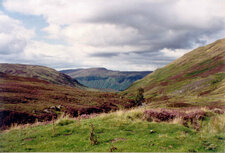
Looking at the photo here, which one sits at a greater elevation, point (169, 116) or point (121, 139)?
point (169, 116)

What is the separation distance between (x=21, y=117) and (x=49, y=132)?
15870 millimetres

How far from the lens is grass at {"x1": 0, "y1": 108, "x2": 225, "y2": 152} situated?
1010cm

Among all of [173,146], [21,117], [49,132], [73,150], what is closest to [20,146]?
[49,132]

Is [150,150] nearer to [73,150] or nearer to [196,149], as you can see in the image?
[196,149]

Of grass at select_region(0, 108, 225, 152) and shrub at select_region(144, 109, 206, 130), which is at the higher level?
shrub at select_region(144, 109, 206, 130)

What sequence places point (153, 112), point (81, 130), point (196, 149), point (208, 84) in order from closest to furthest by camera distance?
point (196, 149), point (81, 130), point (153, 112), point (208, 84)

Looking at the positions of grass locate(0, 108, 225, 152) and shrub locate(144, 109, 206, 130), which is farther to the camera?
shrub locate(144, 109, 206, 130)

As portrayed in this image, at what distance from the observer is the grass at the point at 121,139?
398 inches

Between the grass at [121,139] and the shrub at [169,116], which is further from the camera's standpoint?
the shrub at [169,116]

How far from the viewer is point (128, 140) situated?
11.4 metres

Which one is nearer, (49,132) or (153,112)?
(49,132)

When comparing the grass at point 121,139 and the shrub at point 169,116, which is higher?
the shrub at point 169,116

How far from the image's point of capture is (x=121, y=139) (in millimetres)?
11844

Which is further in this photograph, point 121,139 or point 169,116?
point 169,116
